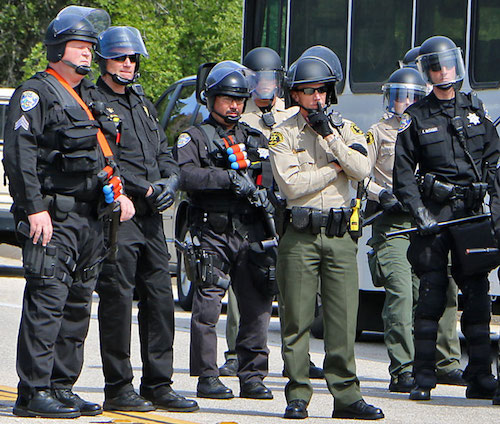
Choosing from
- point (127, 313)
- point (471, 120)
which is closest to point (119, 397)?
point (127, 313)

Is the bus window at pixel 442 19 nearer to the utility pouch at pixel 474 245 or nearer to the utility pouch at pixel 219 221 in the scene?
the utility pouch at pixel 474 245

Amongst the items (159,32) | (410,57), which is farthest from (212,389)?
(159,32)

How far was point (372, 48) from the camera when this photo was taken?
11.2 m

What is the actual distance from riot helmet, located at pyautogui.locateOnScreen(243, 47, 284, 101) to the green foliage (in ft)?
55.5

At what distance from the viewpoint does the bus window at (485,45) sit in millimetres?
10031

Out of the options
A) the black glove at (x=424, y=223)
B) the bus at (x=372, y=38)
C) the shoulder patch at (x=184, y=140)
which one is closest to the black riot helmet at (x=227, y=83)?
the shoulder patch at (x=184, y=140)

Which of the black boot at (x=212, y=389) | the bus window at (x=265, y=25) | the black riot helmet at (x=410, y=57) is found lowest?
the black boot at (x=212, y=389)

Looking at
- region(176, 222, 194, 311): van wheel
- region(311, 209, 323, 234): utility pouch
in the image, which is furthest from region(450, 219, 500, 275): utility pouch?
region(176, 222, 194, 311): van wheel

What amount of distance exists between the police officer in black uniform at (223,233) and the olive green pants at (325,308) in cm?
83

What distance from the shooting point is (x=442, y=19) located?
1042 centimetres

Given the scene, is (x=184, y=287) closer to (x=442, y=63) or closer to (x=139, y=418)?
(x=442, y=63)

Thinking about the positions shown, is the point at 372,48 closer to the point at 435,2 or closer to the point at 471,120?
the point at 435,2

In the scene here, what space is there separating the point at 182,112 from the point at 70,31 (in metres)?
7.13

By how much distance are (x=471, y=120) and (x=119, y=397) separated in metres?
2.63
